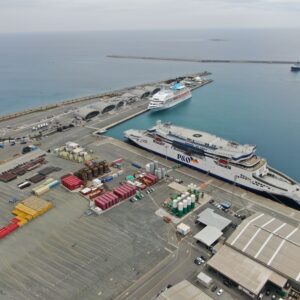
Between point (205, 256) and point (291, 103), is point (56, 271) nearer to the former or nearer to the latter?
point (205, 256)

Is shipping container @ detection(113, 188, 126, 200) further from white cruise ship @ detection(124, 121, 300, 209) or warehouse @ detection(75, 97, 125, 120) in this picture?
warehouse @ detection(75, 97, 125, 120)

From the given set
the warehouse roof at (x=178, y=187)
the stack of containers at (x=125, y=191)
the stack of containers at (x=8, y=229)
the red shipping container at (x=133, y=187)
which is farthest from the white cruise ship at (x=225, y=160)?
the stack of containers at (x=8, y=229)

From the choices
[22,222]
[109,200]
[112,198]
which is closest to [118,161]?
[112,198]

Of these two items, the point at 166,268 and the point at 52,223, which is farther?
the point at 52,223

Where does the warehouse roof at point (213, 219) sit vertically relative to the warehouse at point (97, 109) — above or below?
below

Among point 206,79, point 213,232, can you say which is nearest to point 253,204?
point 213,232

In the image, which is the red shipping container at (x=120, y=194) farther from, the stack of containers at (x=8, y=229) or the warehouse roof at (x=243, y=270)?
the warehouse roof at (x=243, y=270)
